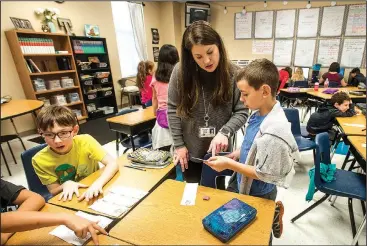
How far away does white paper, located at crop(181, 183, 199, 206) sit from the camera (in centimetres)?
102

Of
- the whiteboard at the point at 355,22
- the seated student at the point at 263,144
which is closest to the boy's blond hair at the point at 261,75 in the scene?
the seated student at the point at 263,144

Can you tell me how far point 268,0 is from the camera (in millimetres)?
5754

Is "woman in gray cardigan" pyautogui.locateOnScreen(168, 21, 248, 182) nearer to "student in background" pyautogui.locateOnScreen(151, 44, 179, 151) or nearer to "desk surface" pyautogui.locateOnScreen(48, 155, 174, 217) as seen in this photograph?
"desk surface" pyautogui.locateOnScreen(48, 155, 174, 217)

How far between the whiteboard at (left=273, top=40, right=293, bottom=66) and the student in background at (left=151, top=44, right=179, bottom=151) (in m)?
5.10

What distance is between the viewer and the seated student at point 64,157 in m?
1.26

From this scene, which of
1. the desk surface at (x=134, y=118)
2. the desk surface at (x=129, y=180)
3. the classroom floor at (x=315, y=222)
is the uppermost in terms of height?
the desk surface at (x=129, y=180)

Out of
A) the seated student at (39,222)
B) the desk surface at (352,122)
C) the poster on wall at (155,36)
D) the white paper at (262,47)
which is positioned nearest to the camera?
the seated student at (39,222)

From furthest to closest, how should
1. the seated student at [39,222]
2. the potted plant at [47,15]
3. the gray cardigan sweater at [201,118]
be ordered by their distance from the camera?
the potted plant at [47,15]
the gray cardigan sweater at [201,118]
the seated student at [39,222]

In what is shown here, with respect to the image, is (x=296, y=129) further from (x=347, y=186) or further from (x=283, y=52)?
(x=283, y=52)

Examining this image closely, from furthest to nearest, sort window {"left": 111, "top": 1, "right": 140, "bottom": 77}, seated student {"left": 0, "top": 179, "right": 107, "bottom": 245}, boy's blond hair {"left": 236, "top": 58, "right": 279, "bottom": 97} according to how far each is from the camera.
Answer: window {"left": 111, "top": 1, "right": 140, "bottom": 77}
boy's blond hair {"left": 236, "top": 58, "right": 279, "bottom": 97}
seated student {"left": 0, "top": 179, "right": 107, "bottom": 245}

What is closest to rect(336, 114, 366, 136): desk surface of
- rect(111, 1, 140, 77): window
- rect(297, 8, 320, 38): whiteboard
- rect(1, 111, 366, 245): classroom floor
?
rect(1, 111, 366, 245): classroom floor

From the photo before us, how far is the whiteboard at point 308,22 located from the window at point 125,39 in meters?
4.51

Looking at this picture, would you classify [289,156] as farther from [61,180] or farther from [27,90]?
[27,90]

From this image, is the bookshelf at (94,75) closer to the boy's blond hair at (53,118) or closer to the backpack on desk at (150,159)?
the boy's blond hair at (53,118)
